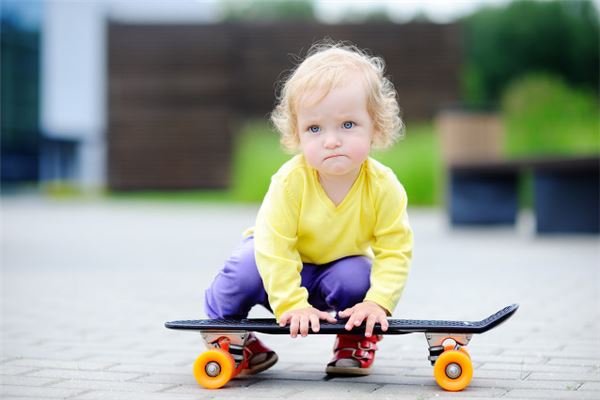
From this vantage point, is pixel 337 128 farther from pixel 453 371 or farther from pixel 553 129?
pixel 553 129

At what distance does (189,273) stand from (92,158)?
24.5 metres

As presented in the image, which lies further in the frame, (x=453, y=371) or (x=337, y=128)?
(x=337, y=128)

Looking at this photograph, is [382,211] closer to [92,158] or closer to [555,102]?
[555,102]

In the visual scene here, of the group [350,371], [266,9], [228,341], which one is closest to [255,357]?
[228,341]

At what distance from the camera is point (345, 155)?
3.05m

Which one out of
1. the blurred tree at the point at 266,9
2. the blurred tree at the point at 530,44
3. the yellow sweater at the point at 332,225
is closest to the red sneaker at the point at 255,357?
the yellow sweater at the point at 332,225

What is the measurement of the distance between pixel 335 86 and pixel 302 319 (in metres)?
0.74

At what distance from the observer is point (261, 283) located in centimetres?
321

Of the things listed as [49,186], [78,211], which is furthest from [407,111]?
[78,211]

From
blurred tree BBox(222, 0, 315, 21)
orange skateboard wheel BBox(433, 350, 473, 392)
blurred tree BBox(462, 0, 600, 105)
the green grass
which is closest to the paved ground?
orange skateboard wheel BBox(433, 350, 473, 392)

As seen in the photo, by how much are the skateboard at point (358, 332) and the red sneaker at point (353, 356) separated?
0.78ft

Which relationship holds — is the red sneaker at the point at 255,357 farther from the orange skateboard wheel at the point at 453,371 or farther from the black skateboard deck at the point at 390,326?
the orange skateboard wheel at the point at 453,371

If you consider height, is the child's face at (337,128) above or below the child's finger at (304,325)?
above

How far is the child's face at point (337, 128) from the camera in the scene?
305cm
